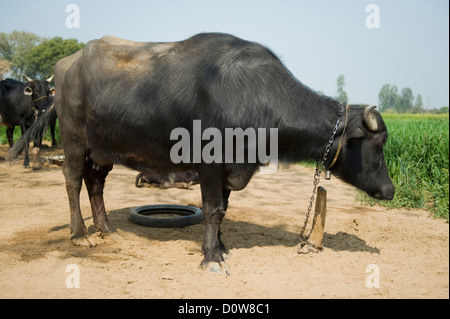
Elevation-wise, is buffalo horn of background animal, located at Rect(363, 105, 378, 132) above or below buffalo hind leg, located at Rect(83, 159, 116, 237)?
above

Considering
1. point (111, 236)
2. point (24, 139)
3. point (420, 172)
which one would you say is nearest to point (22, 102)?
point (24, 139)

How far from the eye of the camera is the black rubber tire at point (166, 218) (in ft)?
17.2

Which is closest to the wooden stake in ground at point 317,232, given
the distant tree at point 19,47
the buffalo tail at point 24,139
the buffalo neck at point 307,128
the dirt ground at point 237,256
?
the dirt ground at point 237,256

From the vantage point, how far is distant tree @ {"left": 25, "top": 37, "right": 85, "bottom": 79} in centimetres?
4460

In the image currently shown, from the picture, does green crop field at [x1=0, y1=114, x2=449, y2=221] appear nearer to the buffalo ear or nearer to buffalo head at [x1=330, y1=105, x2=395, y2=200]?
buffalo head at [x1=330, y1=105, x2=395, y2=200]

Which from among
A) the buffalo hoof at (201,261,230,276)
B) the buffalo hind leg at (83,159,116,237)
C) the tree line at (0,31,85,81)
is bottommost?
the buffalo hoof at (201,261,230,276)

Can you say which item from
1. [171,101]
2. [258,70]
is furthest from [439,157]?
[171,101]

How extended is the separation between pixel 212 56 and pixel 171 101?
609 millimetres

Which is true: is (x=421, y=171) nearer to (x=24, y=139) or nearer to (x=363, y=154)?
(x=363, y=154)

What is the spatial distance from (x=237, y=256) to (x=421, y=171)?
5.04 meters

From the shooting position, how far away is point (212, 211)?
13.0 feet

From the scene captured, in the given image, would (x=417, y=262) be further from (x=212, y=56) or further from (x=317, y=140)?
(x=212, y=56)

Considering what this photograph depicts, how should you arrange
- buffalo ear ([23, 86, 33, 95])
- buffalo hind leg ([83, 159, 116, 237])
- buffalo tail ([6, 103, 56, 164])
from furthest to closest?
1. buffalo ear ([23, 86, 33, 95])
2. buffalo tail ([6, 103, 56, 164])
3. buffalo hind leg ([83, 159, 116, 237])

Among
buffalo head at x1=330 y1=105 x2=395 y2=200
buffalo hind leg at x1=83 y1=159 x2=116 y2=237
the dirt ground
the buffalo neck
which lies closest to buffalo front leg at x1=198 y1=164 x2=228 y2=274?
the dirt ground
